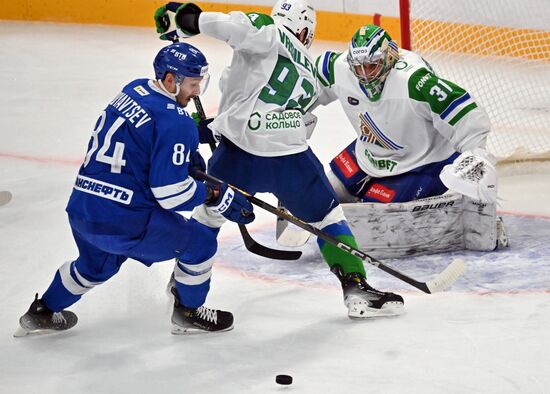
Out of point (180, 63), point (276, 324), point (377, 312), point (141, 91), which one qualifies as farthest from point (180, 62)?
point (377, 312)

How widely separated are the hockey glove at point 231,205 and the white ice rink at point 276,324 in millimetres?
391

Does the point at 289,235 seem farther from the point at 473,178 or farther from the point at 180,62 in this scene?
the point at 180,62

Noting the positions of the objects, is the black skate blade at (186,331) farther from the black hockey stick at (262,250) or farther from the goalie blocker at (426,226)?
the goalie blocker at (426,226)

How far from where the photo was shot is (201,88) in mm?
3262

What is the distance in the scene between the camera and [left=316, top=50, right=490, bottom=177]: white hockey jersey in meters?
3.93

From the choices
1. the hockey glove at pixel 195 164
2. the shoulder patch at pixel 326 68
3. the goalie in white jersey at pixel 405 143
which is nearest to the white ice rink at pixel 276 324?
the goalie in white jersey at pixel 405 143

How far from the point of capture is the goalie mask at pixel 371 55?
388cm

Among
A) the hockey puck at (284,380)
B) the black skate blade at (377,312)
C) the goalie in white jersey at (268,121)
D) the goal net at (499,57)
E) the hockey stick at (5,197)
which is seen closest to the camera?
the hockey puck at (284,380)

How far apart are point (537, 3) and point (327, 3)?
8.07 ft

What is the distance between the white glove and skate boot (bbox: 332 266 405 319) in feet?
1.44

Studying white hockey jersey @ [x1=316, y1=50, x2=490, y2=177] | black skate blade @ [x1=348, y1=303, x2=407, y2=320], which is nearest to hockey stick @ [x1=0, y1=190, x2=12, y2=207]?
white hockey jersey @ [x1=316, y1=50, x2=490, y2=177]

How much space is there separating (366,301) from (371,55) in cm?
92

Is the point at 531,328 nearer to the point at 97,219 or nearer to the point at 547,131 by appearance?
the point at 97,219

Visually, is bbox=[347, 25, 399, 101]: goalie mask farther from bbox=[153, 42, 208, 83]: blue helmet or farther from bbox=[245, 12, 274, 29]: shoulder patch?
bbox=[153, 42, 208, 83]: blue helmet
